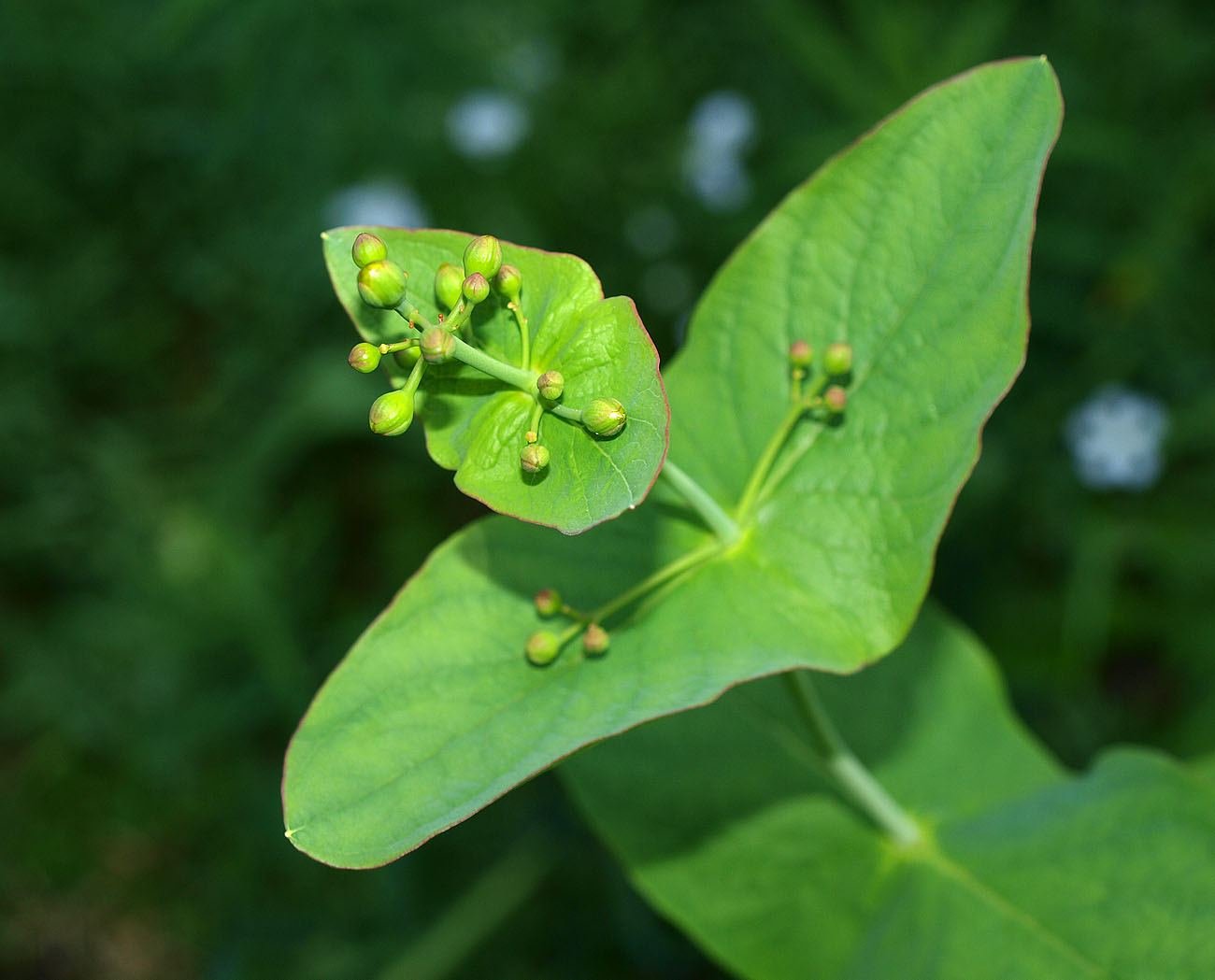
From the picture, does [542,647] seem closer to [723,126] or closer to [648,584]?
[648,584]

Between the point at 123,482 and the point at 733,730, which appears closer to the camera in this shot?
the point at 733,730

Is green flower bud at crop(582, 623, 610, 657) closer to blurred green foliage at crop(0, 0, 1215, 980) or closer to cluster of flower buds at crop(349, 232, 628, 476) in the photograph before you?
cluster of flower buds at crop(349, 232, 628, 476)

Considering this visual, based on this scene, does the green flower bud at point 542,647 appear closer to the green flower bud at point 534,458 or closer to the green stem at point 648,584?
the green stem at point 648,584

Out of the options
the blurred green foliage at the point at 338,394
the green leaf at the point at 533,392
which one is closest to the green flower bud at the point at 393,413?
the green leaf at the point at 533,392

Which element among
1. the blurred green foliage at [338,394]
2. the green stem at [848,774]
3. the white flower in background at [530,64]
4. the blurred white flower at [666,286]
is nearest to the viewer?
the green stem at [848,774]

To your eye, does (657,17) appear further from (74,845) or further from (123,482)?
(74,845)

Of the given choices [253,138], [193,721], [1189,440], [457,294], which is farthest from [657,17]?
[457,294]
